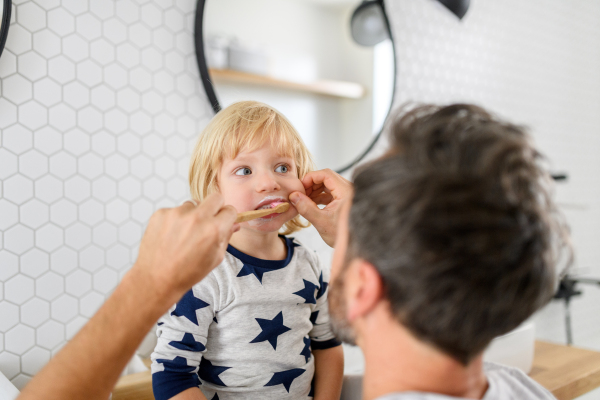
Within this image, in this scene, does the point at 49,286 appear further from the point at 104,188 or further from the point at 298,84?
the point at 298,84

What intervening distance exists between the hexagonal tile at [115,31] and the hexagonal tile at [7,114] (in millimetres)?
297

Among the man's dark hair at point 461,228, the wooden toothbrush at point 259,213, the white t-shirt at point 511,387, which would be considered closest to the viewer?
the man's dark hair at point 461,228

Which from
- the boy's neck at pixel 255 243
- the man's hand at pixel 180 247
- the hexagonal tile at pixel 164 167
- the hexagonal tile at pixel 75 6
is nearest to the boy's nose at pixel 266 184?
the boy's neck at pixel 255 243

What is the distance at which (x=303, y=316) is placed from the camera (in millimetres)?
1046

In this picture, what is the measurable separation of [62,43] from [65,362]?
2.88 ft

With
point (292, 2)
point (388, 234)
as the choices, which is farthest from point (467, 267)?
point (292, 2)

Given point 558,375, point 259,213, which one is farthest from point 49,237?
point 558,375

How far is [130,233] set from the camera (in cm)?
127

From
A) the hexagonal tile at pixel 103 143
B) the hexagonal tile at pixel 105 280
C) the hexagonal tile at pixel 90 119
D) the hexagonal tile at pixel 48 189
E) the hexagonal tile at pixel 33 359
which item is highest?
the hexagonal tile at pixel 90 119

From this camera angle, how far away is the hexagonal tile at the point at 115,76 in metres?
1.20

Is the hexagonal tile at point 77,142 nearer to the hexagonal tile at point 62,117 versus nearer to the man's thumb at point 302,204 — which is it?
the hexagonal tile at point 62,117

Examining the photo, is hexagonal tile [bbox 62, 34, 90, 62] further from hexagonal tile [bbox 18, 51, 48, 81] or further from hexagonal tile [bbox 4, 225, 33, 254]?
hexagonal tile [bbox 4, 225, 33, 254]

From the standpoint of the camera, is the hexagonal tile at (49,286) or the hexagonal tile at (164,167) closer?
the hexagonal tile at (49,286)

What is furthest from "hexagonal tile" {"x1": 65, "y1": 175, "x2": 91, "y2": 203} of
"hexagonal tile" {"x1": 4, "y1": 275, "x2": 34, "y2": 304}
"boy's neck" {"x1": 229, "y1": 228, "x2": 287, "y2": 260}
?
"boy's neck" {"x1": 229, "y1": 228, "x2": 287, "y2": 260}
